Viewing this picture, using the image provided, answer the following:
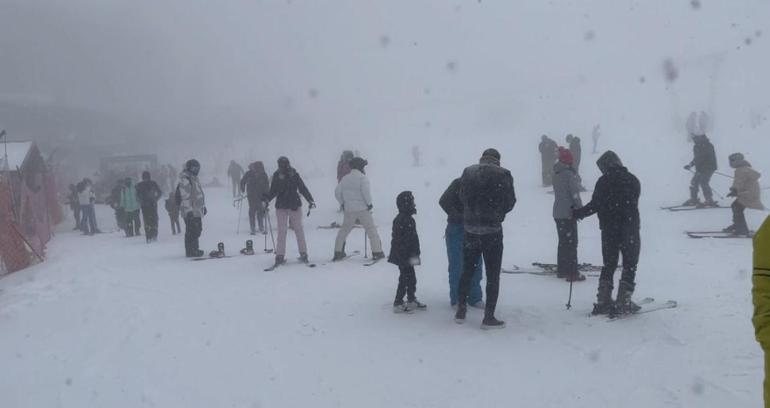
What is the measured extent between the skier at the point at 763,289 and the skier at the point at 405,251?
15.4 feet

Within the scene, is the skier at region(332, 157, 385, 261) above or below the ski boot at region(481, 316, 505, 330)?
above

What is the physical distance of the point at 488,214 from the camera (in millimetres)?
5973

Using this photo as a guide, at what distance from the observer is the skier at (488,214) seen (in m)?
5.98

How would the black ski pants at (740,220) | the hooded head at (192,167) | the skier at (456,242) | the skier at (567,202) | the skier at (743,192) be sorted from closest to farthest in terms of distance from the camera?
the skier at (456,242)
the skier at (567,202)
the skier at (743,192)
the black ski pants at (740,220)
the hooded head at (192,167)

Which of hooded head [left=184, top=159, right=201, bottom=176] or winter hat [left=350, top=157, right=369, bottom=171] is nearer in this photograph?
winter hat [left=350, top=157, right=369, bottom=171]

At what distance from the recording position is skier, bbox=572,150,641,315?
20.1ft

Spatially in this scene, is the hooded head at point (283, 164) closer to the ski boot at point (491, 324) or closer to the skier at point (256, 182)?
the skier at point (256, 182)

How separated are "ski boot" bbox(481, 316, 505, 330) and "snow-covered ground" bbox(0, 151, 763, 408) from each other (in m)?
0.09

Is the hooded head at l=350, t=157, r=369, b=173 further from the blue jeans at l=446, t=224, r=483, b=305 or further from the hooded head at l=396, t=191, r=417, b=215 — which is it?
the blue jeans at l=446, t=224, r=483, b=305

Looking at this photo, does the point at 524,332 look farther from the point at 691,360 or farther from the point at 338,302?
the point at 338,302

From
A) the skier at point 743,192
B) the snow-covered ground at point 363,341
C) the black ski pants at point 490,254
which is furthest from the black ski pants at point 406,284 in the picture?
the skier at point 743,192

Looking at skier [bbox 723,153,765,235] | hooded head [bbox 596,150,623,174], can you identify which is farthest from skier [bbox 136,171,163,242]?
skier [bbox 723,153,765,235]

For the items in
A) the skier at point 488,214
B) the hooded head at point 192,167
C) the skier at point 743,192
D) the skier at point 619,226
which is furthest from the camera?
the hooded head at point 192,167

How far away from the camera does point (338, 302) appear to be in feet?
24.8
